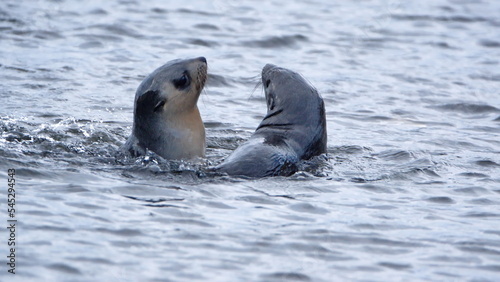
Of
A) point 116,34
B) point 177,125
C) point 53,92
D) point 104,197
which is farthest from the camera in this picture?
point 116,34

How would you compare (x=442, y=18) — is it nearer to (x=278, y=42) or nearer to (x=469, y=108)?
(x=278, y=42)

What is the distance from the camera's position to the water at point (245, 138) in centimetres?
634

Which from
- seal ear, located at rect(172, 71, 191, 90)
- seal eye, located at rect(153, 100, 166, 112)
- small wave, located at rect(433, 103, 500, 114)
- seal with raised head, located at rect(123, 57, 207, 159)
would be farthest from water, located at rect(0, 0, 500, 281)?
seal ear, located at rect(172, 71, 191, 90)

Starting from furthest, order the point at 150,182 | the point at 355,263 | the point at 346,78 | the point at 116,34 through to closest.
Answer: the point at 116,34
the point at 346,78
the point at 150,182
the point at 355,263

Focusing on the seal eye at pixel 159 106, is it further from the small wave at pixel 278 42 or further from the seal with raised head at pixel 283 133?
the small wave at pixel 278 42

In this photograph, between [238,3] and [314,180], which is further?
[238,3]

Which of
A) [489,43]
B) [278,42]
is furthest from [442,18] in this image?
[278,42]

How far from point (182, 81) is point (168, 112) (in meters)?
0.31

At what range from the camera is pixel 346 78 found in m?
13.4

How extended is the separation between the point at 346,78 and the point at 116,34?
394 cm

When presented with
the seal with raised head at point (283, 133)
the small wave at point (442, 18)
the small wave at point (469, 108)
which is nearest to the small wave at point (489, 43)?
the small wave at point (442, 18)

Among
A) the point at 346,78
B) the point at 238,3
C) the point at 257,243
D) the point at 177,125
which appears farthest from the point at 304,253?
the point at 238,3

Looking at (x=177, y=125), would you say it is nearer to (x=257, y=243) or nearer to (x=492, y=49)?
(x=257, y=243)

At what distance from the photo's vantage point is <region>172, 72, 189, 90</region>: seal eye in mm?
8719
